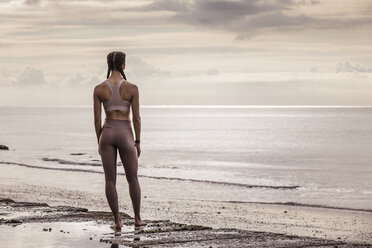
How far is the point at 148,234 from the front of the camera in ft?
30.7

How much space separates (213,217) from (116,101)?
7.77 meters

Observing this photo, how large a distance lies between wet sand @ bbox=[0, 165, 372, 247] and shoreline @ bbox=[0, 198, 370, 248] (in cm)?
1

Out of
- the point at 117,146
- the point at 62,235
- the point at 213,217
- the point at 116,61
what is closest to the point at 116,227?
the point at 62,235

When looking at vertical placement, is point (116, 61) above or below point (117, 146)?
above

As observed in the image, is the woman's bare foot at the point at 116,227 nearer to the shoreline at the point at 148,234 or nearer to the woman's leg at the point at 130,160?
the shoreline at the point at 148,234

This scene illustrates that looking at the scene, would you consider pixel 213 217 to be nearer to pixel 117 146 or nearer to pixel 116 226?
pixel 116 226

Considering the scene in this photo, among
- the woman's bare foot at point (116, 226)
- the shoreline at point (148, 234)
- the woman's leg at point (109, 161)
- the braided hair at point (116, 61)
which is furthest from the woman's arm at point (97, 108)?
the shoreline at point (148, 234)

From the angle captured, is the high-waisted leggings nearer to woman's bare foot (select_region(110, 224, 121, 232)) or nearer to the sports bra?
the sports bra

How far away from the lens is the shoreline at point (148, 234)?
28.8 ft

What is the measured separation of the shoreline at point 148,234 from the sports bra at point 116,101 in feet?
6.03

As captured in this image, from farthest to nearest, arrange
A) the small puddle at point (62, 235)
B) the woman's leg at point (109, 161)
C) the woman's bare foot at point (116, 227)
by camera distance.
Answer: the woman's bare foot at point (116, 227), the woman's leg at point (109, 161), the small puddle at point (62, 235)

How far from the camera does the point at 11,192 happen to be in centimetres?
2073

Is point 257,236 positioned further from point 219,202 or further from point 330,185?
point 330,185

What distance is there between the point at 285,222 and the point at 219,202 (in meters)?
5.21
